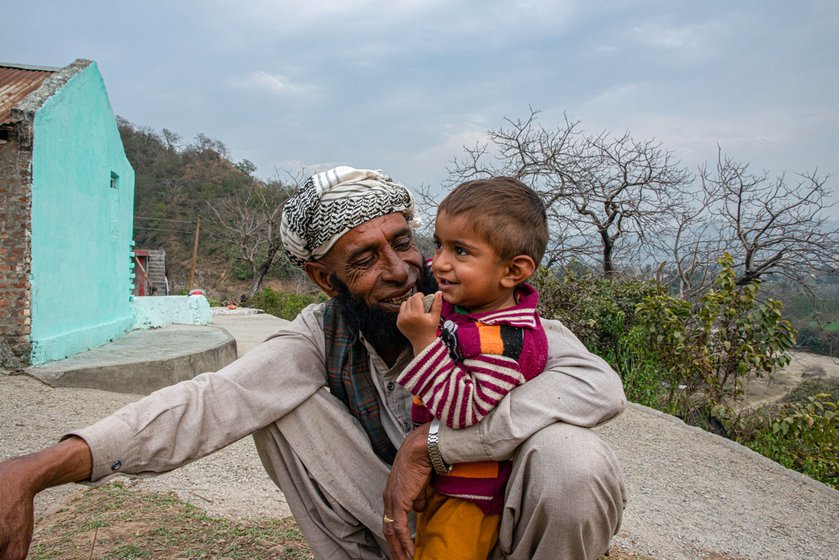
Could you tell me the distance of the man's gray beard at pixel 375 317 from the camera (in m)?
2.09

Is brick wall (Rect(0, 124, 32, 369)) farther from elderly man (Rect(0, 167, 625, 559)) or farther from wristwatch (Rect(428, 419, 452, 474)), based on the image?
wristwatch (Rect(428, 419, 452, 474))

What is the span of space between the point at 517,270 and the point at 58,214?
6.80 metres

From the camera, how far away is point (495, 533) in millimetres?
1743

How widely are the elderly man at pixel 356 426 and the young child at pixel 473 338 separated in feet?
0.21

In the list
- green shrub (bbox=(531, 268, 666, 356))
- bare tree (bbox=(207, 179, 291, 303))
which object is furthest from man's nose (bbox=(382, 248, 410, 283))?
bare tree (bbox=(207, 179, 291, 303))

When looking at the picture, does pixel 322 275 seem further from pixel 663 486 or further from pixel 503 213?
pixel 663 486

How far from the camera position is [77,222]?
757 centimetres

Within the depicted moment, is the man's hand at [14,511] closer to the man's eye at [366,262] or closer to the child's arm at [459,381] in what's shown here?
the child's arm at [459,381]

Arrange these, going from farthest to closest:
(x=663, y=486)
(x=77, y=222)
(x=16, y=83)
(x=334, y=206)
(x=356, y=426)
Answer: (x=16, y=83) → (x=77, y=222) → (x=663, y=486) → (x=334, y=206) → (x=356, y=426)

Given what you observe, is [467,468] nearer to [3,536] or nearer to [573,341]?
[573,341]

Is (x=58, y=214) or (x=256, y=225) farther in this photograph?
(x=256, y=225)

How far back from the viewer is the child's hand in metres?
1.62

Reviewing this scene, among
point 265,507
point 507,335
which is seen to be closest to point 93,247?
point 265,507

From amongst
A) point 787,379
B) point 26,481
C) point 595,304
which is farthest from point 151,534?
point 787,379
